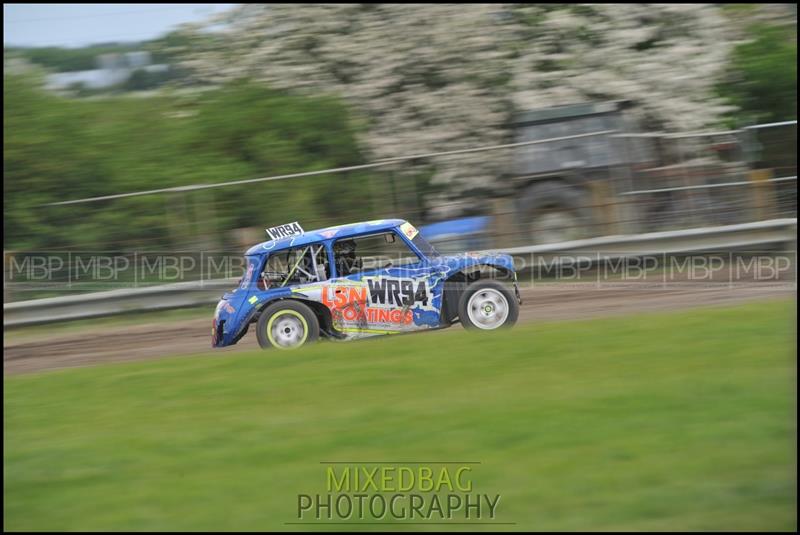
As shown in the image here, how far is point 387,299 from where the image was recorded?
9.98 meters

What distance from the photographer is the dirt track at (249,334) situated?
11180mm

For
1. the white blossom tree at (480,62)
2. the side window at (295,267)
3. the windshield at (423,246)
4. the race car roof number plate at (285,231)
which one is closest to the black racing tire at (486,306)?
the windshield at (423,246)

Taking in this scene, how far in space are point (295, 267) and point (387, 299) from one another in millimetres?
1082

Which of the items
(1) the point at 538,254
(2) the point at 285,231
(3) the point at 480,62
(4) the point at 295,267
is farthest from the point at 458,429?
(3) the point at 480,62

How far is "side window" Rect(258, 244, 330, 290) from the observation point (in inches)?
402

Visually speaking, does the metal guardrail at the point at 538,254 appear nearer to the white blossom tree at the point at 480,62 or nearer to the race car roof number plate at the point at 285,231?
the race car roof number plate at the point at 285,231

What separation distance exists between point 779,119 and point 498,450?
41.4 feet

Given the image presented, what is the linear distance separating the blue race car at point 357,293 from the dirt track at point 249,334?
0.81m

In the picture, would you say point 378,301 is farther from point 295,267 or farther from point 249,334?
point 249,334

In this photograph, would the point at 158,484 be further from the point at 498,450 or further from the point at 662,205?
the point at 662,205

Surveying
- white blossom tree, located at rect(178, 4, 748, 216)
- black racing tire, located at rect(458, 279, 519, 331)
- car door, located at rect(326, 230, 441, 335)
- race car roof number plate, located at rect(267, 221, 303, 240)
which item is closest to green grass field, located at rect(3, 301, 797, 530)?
black racing tire, located at rect(458, 279, 519, 331)

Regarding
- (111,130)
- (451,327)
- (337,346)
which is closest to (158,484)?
(337,346)

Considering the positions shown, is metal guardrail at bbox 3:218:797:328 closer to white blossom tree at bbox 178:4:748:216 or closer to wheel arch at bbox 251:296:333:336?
wheel arch at bbox 251:296:333:336

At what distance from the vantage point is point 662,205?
12.9m
